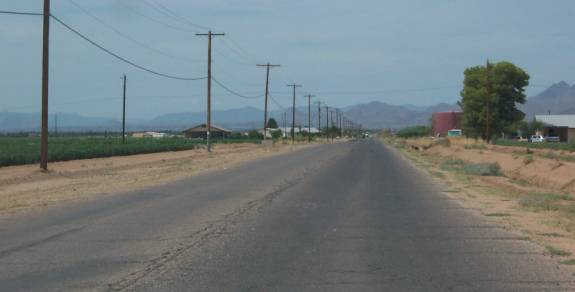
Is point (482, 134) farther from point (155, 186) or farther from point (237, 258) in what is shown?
point (237, 258)

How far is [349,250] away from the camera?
12.2 m

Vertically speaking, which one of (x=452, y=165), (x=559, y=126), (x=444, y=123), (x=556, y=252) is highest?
(x=444, y=123)

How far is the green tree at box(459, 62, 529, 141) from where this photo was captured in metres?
Answer: 93.6

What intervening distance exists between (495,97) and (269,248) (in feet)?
277

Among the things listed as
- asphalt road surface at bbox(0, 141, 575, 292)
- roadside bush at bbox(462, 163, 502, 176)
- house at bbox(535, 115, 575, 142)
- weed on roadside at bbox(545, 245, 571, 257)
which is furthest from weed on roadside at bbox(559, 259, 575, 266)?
house at bbox(535, 115, 575, 142)

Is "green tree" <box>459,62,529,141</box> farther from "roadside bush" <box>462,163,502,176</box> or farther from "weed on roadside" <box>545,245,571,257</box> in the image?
"weed on roadside" <box>545,245,571,257</box>

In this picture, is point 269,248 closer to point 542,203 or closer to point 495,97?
point 542,203

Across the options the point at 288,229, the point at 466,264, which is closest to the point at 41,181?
the point at 288,229

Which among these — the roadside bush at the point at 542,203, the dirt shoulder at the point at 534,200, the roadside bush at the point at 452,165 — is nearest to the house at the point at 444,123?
the roadside bush at the point at 452,165

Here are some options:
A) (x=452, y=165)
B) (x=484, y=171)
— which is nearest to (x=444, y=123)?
(x=452, y=165)

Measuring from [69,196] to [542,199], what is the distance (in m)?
13.8

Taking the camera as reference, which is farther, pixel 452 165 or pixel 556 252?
pixel 452 165

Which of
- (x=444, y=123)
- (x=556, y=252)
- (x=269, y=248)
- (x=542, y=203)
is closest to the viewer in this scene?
(x=556, y=252)

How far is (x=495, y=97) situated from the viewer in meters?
92.7
